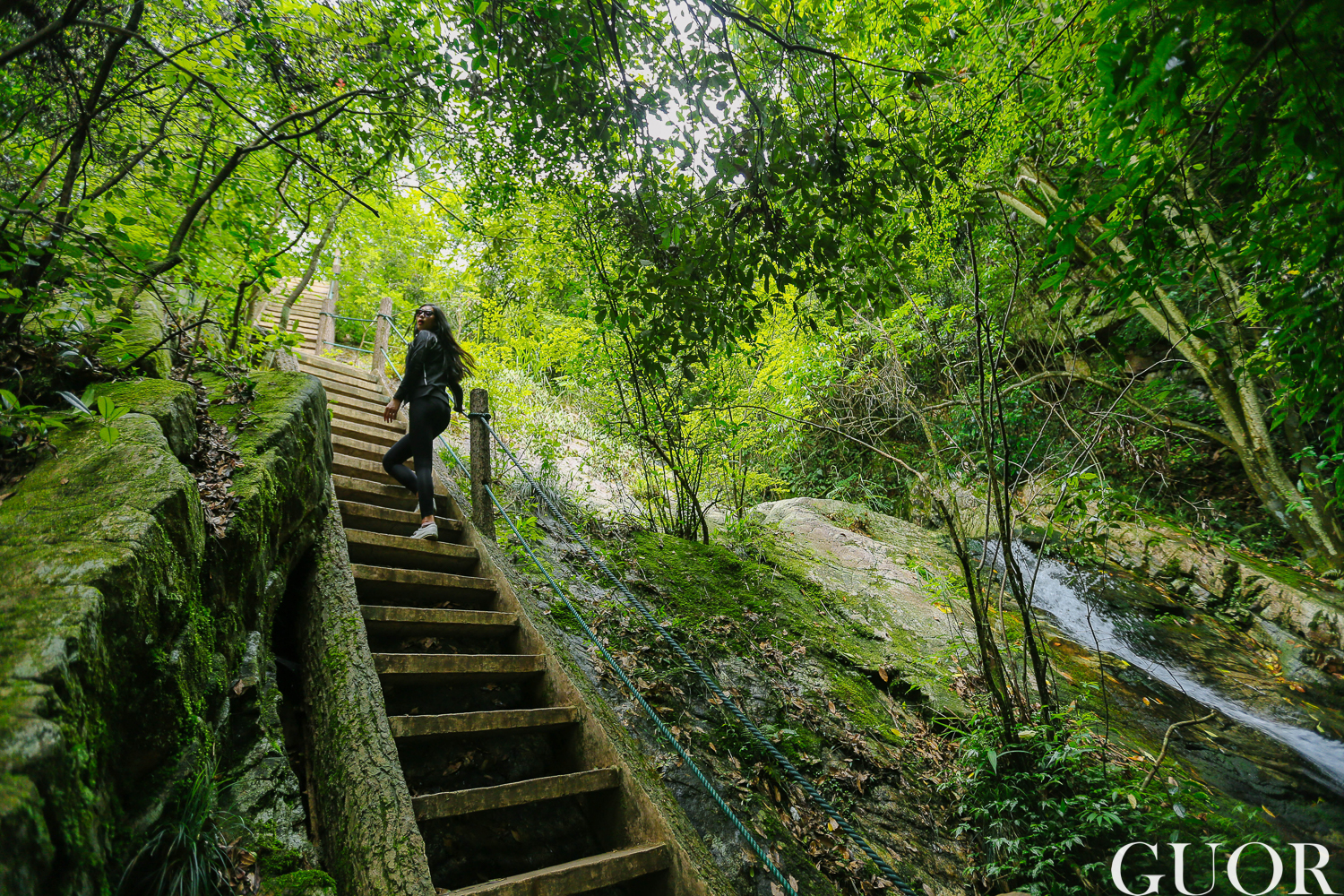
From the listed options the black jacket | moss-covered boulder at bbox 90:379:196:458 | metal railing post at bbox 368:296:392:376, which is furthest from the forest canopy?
metal railing post at bbox 368:296:392:376

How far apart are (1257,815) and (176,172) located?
9.26 meters

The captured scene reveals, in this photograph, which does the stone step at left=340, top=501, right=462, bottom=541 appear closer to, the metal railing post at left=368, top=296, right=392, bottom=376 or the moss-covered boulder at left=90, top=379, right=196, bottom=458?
the moss-covered boulder at left=90, top=379, right=196, bottom=458

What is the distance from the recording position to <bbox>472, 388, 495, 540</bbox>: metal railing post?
460cm

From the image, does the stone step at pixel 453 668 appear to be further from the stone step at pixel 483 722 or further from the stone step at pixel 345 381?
the stone step at pixel 345 381

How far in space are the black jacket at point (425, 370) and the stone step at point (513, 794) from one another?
304 cm

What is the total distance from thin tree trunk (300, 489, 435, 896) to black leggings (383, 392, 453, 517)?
4.15 ft

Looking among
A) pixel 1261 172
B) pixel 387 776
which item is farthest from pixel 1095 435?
pixel 387 776

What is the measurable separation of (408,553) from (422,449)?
93 centimetres

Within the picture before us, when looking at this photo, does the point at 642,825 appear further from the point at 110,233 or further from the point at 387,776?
the point at 110,233

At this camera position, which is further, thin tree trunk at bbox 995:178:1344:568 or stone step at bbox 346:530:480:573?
thin tree trunk at bbox 995:178:1344:568

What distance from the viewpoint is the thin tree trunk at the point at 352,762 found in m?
2.00

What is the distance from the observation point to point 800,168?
97.0 inches

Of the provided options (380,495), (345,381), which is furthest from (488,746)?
(345,381)

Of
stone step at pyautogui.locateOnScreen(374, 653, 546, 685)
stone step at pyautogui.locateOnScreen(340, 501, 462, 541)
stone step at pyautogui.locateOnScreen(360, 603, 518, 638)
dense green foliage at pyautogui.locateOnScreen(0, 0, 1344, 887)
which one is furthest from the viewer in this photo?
stone step at pyautogui.locateOnScreen(340, 501, 462, 541)
